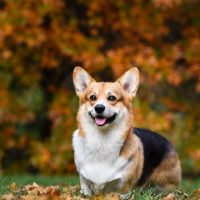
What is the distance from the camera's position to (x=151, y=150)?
8102mm

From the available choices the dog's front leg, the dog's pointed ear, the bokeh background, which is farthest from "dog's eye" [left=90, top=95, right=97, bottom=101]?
the bokeh background

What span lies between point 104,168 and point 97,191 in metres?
0.27

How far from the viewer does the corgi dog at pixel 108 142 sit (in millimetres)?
7426

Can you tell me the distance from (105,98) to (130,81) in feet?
1.89

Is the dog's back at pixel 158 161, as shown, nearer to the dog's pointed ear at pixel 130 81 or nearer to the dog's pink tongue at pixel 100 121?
the dog's pointed ear at pixel 130 81

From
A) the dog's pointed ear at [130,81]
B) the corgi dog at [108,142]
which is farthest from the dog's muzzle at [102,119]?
the dog's pointed ear at [130,81]

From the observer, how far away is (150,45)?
15.5m

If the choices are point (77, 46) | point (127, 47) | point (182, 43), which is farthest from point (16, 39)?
point (182, 43)

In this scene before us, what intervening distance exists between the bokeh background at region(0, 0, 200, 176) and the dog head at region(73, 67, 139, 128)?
5998 millimetres

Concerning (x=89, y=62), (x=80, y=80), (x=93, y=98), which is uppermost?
(x=89, y=62)

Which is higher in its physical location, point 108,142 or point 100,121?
point 100,121

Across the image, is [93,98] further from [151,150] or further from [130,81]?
[151,150]

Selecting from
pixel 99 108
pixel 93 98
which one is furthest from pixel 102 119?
pixel 93 98

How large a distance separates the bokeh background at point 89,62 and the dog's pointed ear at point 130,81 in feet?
19.5
